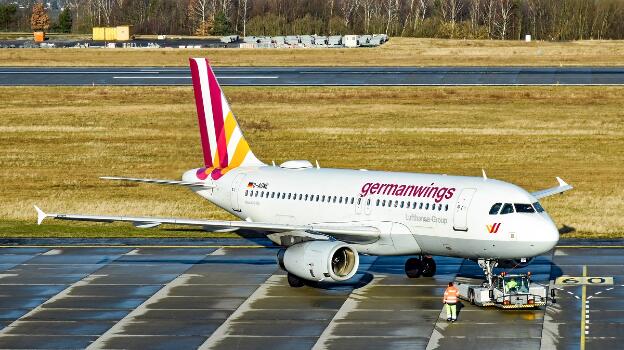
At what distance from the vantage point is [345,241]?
51594 mm

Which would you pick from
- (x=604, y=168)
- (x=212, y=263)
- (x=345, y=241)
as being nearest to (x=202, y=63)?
(x=212, y=263)

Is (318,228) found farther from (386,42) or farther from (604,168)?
(386,42)

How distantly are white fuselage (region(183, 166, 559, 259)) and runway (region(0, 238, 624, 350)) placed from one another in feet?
7.75

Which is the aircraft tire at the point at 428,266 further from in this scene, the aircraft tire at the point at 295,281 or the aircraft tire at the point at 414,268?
the aircraft tire at the point at 295,281

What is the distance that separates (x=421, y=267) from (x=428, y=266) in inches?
Answer: 12.2

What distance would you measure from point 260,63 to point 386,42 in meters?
37.5

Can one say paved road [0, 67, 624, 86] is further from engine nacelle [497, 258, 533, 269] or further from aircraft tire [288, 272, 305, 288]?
engine nacelle [497, 258, 533, 269]

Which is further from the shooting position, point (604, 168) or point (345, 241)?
point (604, 168)

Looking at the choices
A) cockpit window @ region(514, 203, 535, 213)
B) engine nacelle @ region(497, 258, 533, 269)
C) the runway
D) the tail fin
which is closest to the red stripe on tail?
the tail fin

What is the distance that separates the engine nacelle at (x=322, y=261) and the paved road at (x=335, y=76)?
8243 centimetres

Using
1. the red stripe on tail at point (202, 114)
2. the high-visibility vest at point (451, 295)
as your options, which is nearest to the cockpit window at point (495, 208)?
the high-visibility vest at point (451, 295)

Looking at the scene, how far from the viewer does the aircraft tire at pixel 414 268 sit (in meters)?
53.1

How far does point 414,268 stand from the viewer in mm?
53156

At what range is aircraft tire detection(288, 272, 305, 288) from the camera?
51.0 meters
